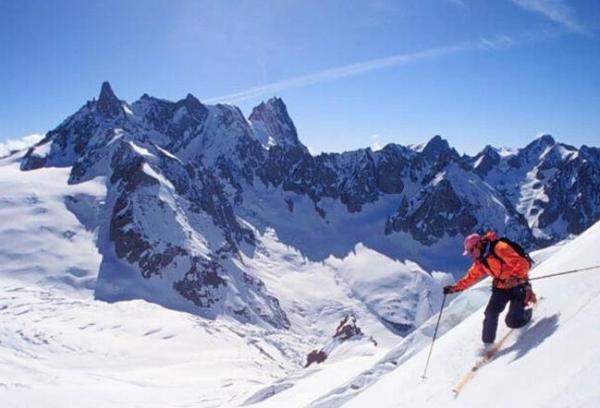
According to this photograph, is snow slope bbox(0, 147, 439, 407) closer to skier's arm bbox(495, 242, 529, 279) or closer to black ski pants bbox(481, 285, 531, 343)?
black ski pants bbox(481, 285, 531, 343)

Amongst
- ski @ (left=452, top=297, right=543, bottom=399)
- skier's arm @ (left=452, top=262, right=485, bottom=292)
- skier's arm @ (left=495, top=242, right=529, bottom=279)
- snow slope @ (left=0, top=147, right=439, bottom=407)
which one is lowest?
snow slope @ (left=0, top=147, right=439, bottom=407)

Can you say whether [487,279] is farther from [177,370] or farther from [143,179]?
[143,179]

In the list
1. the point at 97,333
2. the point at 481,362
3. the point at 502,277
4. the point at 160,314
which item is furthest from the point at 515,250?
the point at 160,314

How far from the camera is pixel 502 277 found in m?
10.5

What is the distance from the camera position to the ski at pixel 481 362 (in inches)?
336

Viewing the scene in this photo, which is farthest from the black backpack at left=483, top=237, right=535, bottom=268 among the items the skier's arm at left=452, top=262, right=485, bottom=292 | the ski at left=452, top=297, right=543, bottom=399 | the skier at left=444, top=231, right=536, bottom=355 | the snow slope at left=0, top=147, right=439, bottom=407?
the snow slope at left=0, top=147, right=439, bottom=407

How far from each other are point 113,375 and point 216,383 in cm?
1931

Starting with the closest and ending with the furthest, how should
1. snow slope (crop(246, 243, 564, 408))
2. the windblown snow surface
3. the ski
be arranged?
the windblown snow surface → the ski → snow slope (crop(246, 243, 564, 408))

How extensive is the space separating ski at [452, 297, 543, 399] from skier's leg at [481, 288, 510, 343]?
0.66 feet

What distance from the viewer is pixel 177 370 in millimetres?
94562

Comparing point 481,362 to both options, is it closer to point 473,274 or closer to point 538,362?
Answer: point 538,362

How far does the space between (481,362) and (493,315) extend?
47.2 inches

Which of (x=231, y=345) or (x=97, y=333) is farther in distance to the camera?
(x=231, y=345)

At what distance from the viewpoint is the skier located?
987 centimetres
